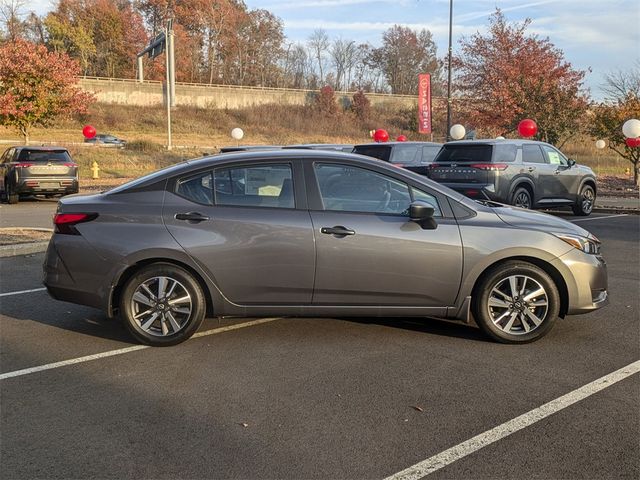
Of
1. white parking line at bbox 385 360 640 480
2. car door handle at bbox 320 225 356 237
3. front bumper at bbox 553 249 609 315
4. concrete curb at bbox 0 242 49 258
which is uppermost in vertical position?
car door handle at bbox 320 225 356 237

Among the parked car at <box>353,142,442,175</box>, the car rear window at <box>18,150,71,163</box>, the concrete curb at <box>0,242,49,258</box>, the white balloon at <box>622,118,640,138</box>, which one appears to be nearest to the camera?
the concrete curb at <box>0,242,49,258</box>

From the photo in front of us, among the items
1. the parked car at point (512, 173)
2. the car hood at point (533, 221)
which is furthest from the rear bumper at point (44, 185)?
the car hood at point (533, 221)

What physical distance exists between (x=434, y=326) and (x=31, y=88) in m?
28.5

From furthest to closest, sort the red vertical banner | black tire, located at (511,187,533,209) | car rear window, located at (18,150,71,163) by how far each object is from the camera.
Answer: the red vertical banner → car rear window, located at (18,150,71,163) → black tire, located at (511,187,533,209)

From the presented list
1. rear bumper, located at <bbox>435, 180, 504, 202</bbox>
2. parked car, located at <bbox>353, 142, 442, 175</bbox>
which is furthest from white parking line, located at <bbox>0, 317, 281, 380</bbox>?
parked car, located at <bbox>353, 142, 442, 175</bbox>

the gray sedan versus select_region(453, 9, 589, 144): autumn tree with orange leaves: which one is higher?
select_region(453, 9, 589, 144): autumn tree with orange leaves

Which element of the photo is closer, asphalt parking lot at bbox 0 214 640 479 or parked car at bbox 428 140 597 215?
asphalt parking lot at bbox 0 214 640 479

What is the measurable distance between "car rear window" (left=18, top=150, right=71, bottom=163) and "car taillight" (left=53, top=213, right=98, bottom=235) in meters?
13.9

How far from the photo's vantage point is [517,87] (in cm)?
2909

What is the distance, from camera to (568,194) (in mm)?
14227

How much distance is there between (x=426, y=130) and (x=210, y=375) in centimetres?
2899

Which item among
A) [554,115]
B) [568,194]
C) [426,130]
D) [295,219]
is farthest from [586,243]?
[426,130]

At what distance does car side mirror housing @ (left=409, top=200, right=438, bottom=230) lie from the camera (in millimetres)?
4875

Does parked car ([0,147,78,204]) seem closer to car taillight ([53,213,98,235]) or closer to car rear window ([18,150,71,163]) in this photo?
car rear window ([18,150,71,163])
